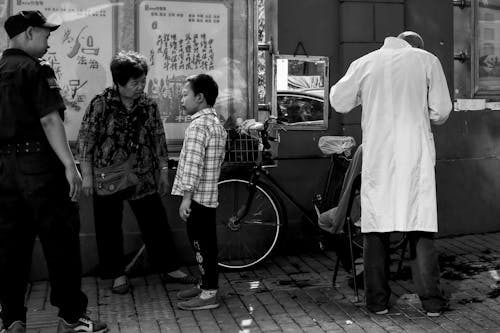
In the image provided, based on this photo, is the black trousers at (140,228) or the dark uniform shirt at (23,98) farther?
the black trousers at (140,228)

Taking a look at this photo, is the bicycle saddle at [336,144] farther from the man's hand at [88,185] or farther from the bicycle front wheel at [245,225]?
the man's hand at [88,185]

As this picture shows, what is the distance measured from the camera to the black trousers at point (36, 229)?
15.2ft

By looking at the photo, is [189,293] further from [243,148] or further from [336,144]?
[336,144]

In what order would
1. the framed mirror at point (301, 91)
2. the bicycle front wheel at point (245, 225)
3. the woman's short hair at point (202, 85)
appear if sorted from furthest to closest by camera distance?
the framed mirror at point (301, 91) → the bicycle front wheel at point (245, 225) → the woman's short hair at point (202, 85)

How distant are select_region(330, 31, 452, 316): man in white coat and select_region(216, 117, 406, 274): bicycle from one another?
106 cm

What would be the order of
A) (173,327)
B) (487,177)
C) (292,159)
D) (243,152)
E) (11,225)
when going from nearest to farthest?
(11,225), (173,327), (243,152), (292,159), (487,177)

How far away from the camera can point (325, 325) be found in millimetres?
5094

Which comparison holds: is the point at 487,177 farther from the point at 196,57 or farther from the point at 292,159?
the point at 196,57

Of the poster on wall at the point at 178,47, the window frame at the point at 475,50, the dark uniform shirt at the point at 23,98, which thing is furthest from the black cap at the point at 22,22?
the window frame at the point at 475,50

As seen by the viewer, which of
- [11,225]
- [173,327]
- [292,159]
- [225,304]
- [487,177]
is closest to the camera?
[11,225]

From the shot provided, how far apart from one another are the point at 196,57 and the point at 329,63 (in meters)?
1.27

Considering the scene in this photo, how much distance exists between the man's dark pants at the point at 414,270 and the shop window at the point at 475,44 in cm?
298

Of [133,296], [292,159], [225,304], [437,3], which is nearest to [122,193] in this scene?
[133,296]

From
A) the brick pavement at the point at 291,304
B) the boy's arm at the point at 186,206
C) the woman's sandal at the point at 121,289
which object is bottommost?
the brick pavement at the point at 291,304
